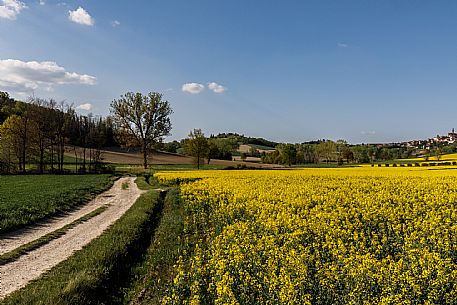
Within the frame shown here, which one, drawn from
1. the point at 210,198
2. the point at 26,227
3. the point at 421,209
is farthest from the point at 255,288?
the point at 26,227

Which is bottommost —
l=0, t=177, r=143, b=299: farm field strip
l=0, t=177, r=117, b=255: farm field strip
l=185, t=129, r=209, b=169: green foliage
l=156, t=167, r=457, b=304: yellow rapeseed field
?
l=0, t=177, r=143, b=299: farm field strip

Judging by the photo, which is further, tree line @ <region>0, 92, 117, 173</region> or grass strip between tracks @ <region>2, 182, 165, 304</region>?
tree line @ <region>0, 92, 117, 173</region>

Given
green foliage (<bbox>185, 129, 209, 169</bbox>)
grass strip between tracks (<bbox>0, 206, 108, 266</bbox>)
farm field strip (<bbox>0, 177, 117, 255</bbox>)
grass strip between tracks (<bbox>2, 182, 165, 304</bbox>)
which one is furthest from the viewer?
green foliage (<bbox>185, 129, 209, 169</bbox>)

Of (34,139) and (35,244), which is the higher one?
(34,139)

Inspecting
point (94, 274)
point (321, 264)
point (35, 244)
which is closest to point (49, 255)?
point (35, 244)

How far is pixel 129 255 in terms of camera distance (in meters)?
11.1

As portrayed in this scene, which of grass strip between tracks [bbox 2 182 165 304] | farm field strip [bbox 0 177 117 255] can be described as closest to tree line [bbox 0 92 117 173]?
farm field strip [bbox 0 177 117 255]

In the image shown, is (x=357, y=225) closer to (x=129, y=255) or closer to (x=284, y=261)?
(x=284, y=261)

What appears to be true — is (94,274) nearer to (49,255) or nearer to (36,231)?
(49,255)

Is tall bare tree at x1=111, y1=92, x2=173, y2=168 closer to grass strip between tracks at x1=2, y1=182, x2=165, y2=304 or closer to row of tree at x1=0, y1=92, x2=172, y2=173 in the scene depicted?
row of tree at x1=0, y1=92, x2=172, y2=173

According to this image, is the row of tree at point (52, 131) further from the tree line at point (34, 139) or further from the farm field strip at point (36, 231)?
the farm field strip at point (36, 231)

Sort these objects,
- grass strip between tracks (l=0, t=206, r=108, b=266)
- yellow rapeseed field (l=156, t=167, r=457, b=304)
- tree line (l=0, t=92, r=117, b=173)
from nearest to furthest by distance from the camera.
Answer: yellow rapeseed field (l=156, t=167, r=457, b=304) → grass strip between tracks (l=0, t=206, r=108, b=266) → tree line (l=0, t=92, r=117, b=173)

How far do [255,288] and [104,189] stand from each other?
2822 cm

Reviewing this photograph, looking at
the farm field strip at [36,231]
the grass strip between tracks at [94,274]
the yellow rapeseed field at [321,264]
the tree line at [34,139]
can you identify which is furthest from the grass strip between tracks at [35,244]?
→ the tree line at [34,139]
